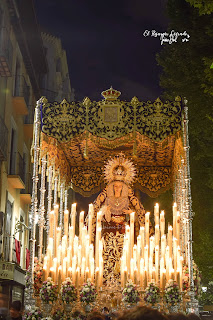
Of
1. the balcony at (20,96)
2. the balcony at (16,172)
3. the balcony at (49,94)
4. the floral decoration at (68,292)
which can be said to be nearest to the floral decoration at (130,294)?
the floral decoration at (68,292)

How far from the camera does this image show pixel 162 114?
32.2 ft

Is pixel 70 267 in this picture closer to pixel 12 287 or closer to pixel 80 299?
pixel 80 299

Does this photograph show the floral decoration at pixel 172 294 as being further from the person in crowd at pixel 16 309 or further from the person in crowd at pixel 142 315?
the person in crowd at pixel 142 315

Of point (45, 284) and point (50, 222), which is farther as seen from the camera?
point (50, 222)

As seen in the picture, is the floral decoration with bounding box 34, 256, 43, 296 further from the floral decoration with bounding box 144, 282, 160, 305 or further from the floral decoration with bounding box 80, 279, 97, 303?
the floral decoration with bounding box 144, 282, 160, 305

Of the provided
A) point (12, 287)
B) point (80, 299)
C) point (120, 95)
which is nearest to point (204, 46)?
point (120, 95)

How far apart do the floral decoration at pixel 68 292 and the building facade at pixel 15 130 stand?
7.75 metres

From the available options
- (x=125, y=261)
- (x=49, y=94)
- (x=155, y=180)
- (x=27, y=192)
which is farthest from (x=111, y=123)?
(x=49, y=94)

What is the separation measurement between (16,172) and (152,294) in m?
10.8

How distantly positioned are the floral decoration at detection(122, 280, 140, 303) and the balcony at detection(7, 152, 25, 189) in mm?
9883

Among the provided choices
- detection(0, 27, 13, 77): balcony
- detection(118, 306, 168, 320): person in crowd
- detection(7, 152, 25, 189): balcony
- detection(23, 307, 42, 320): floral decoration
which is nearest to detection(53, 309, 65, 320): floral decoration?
detection(23, 307, 42, 320): floral decoration

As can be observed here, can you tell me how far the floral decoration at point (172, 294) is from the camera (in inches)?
350

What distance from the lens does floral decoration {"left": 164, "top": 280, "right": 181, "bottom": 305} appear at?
29.1 ft

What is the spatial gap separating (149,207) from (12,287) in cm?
635
